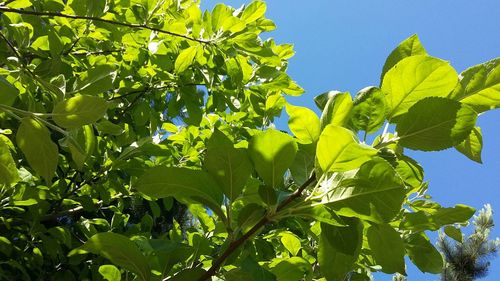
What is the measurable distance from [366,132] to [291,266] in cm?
44

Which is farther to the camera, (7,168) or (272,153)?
(7,168)

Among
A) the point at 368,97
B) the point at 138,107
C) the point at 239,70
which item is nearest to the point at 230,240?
the point at 368,97

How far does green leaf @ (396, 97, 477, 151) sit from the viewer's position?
0.80 metres

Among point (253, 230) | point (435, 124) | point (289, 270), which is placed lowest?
point (289, 270)

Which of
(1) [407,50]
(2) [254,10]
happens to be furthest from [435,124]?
(2) [254,10]

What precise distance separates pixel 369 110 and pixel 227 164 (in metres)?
0.28

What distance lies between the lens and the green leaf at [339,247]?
0.90 metres

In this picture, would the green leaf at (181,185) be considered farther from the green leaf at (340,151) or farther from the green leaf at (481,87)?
the green leaf at (481,87)

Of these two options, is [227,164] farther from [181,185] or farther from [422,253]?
[422,253]

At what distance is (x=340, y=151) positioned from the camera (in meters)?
0.78

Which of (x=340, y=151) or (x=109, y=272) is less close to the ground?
(x=340, y=151)

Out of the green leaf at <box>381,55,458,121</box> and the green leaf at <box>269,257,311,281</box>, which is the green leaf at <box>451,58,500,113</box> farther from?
the green leaf at <box>269,257,311,281</box>

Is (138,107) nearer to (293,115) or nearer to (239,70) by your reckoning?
(239,70)

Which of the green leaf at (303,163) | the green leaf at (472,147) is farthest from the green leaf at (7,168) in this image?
the green leaf at (472,147)
